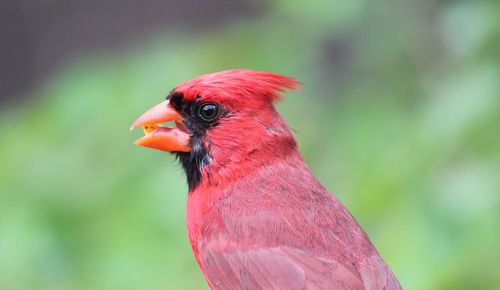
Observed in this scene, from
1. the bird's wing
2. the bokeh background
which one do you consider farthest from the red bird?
the bokeh background

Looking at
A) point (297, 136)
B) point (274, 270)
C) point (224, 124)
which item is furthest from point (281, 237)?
point (297, 136)

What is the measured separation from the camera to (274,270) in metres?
2.83

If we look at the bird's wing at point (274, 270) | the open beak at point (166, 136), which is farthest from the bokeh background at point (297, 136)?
the bird's wing at point (274, 270)

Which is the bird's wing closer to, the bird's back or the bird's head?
the bird's back

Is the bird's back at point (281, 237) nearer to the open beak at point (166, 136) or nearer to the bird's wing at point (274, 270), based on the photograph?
the bird's wing at point (274, 270)

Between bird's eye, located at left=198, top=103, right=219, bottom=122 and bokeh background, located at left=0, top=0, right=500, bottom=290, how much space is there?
245 mm

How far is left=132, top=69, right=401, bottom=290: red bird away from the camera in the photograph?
9.34 ft

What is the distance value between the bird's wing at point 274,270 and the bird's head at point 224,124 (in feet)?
0.88

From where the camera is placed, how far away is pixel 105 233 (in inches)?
139

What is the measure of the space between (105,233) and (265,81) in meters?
0.89

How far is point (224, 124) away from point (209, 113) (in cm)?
6

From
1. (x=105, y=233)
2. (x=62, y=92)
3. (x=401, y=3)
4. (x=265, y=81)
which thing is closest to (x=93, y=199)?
(x=105, y=233)

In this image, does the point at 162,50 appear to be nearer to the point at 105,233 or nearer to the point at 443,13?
the point at 105,233

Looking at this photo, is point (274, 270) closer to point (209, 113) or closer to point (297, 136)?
point (209, 113)
